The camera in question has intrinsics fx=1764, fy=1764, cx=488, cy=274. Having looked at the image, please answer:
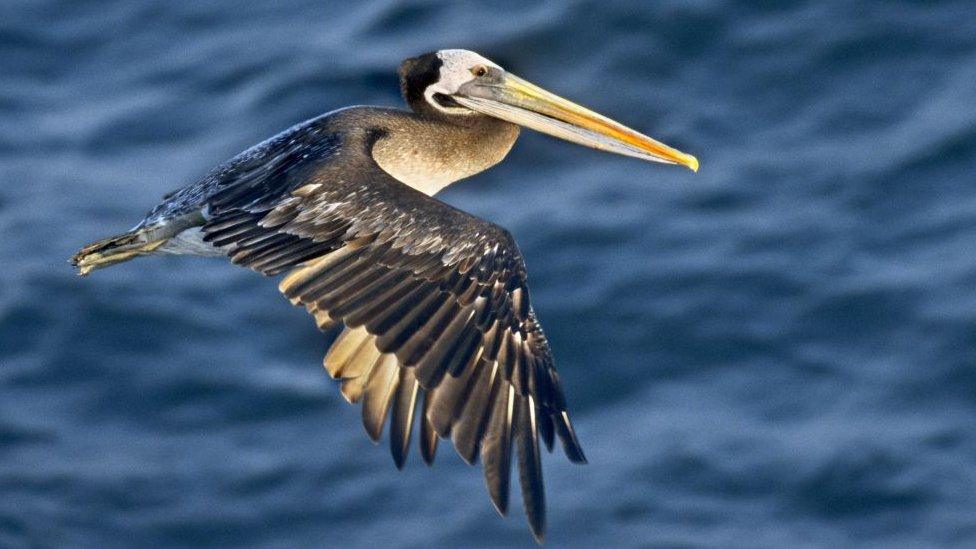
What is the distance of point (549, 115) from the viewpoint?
966cm

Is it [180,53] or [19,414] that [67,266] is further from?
[180,53]

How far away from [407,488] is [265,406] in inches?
56.1

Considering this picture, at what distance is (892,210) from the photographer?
13711 millimetres

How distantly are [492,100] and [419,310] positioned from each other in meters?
2.00

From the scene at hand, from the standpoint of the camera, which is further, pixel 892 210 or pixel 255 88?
pixel 255 88

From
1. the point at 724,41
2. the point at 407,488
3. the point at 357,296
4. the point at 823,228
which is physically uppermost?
the point at 724,41

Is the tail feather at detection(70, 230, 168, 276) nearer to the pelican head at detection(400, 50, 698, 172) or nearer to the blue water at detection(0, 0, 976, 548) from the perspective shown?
the pelican head at detection(400, 50, 698, 172)

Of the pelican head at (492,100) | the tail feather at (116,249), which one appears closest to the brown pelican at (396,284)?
the tail feather at (116,249)

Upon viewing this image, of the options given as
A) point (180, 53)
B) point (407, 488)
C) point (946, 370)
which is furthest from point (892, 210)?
point (180, 53)

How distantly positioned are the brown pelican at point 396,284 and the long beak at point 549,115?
0.31 meters

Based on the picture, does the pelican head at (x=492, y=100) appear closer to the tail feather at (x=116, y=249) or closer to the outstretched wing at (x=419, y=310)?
the outstretched wing at (x=419, y=310)

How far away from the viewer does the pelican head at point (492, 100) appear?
9586 millimetres

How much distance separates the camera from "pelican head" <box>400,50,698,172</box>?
9.59 m

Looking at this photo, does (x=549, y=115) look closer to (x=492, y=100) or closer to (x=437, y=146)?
(x=492, y=100)
